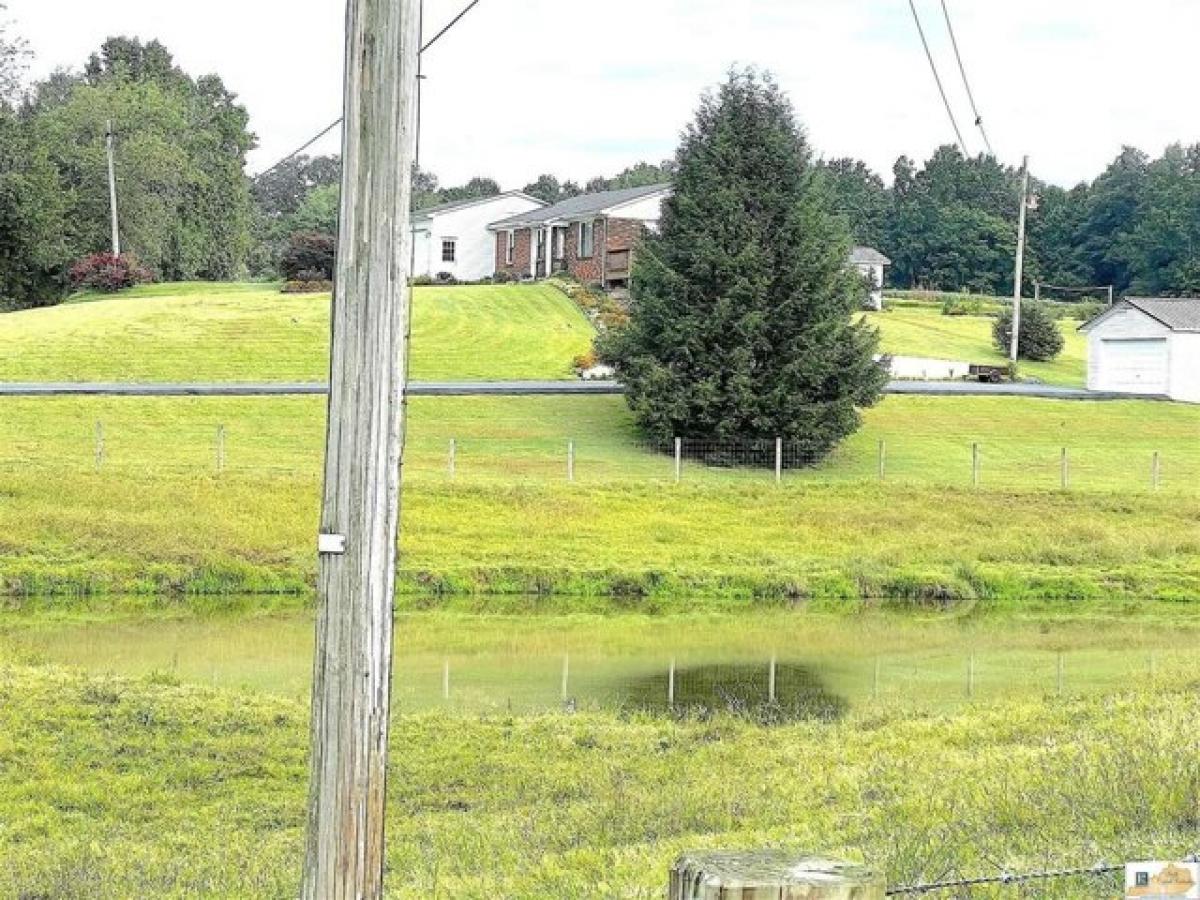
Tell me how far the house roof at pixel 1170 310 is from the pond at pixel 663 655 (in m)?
34.1

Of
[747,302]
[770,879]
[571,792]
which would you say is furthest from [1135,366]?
[770,879]

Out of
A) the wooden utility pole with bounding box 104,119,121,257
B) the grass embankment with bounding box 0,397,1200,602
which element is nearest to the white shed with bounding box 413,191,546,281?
the wooden utility pole with bounding box 104,119,121,257

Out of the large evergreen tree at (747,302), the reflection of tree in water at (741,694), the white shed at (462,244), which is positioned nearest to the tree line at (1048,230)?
the white shed at (462,244)

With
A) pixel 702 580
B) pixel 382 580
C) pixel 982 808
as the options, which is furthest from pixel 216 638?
pixel 382 580

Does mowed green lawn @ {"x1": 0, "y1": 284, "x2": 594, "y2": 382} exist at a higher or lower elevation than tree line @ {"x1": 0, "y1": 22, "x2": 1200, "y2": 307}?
lower

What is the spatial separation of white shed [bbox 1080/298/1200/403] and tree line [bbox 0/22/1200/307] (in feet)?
41.7

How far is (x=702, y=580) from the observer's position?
3462 centimetres

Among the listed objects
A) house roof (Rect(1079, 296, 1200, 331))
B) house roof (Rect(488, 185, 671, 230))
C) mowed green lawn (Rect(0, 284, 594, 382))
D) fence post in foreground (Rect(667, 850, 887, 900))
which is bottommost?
fence post in foreground (Rect(667, 850, 887, 900))

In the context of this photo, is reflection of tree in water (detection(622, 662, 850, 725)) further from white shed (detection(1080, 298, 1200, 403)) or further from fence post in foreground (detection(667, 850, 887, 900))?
white shed (detection(1080, 298, 1200, 403))

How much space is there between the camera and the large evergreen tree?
4691 cm

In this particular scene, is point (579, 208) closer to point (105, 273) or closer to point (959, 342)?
point (959, 342)

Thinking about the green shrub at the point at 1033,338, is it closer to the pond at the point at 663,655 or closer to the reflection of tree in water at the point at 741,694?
the pond at the point at 663,655

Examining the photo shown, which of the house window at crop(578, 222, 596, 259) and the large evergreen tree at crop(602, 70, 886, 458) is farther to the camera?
the house window at crop(578, 222, 596, 259)

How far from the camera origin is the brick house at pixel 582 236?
79.5 m
